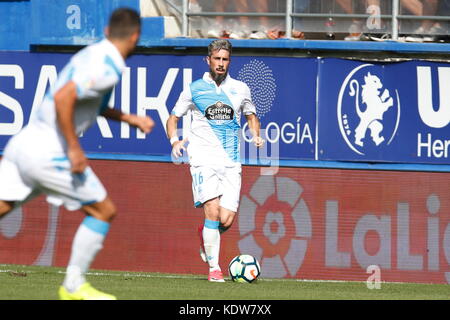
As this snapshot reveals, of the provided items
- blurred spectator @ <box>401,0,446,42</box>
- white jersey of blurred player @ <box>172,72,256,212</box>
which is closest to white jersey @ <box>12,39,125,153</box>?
white jersey of blurred player @ <box>172,72,256,212</box>

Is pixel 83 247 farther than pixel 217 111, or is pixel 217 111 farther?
pixel 217 111

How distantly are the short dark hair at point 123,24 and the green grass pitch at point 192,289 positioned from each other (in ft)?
7.00

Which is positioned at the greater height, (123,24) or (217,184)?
(123,24)

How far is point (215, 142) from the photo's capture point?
487 inches

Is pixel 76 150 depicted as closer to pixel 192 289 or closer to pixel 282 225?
pixel 192 289

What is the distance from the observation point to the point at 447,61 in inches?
579

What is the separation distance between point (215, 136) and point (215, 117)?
0.69ft

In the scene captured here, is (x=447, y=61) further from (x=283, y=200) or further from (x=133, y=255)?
(x=133, y=255)

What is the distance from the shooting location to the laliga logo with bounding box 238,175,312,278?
14789mm

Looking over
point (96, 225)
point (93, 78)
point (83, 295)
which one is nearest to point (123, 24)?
point (93, 78)

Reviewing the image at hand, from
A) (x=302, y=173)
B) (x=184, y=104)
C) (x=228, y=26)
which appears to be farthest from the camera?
(x=228, y=26)

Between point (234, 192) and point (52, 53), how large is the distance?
4.16 metres

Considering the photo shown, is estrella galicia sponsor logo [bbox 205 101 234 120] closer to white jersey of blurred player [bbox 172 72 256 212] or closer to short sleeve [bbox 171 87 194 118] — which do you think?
white jersey of blurred player [bbox 172 72 256 212]

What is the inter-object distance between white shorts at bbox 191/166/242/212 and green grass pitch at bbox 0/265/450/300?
2.94 ft
